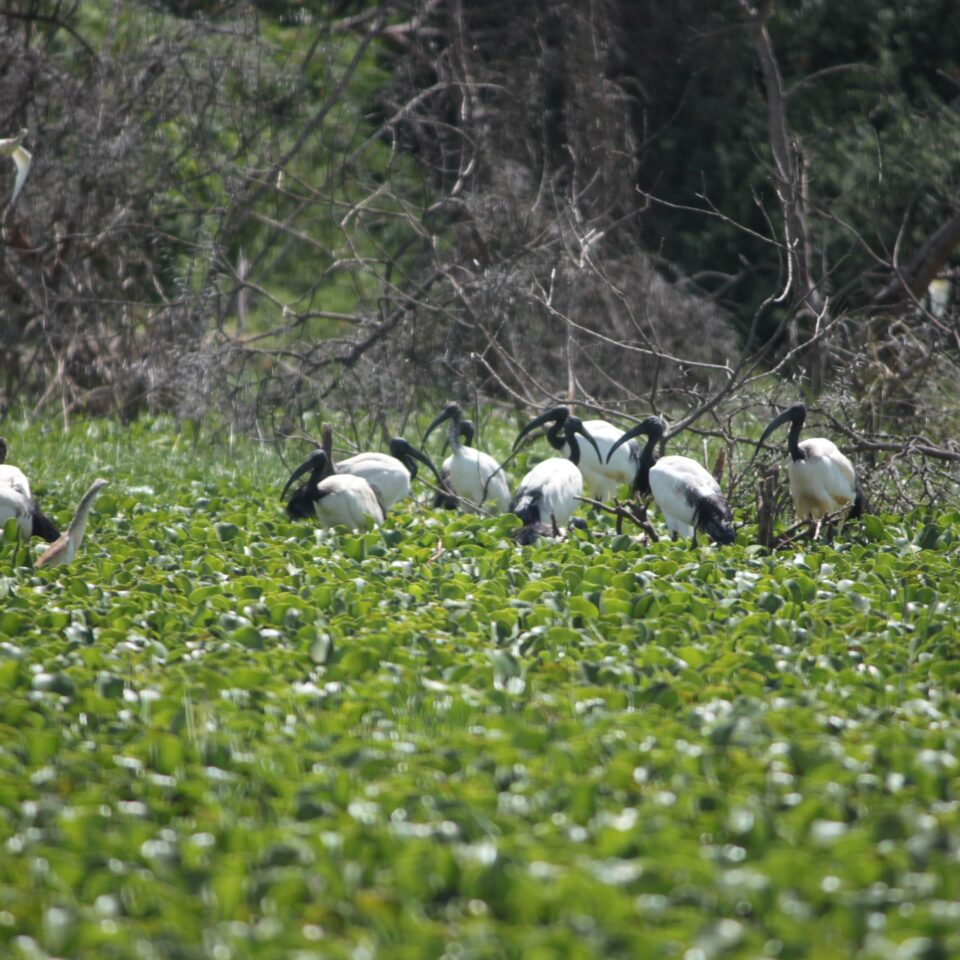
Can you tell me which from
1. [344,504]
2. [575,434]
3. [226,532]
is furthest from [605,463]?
[226,532]

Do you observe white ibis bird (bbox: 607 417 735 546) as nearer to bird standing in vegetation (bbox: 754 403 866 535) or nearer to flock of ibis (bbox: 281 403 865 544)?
flock of ibis (bbox: 281 403 865 544)

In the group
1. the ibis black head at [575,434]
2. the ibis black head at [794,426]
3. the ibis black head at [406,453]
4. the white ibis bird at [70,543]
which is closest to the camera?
the white ibis bird at [70,543]

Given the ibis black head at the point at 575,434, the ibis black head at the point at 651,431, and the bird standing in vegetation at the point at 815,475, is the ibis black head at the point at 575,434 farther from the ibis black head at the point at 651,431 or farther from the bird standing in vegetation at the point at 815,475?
the bird standing in vegetation at the point at 815,475

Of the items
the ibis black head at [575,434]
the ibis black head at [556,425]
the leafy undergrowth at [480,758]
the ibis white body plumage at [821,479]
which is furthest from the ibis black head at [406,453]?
the leafy undergrowth at [480,758]

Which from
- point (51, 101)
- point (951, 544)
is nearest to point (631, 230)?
point (51, 101)

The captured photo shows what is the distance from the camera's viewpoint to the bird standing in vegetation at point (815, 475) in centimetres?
751

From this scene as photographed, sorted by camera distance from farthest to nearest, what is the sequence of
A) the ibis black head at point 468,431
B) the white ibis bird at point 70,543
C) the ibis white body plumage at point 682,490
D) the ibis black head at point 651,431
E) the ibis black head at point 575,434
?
the ibis black head at point 468,431
the ibis black head at point 575,434
the ibis black head at point 651,431
the ibis white body plumage at point 682,490
the white ibis bird at point 70,543

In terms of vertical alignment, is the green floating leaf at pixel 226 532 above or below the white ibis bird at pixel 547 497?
below

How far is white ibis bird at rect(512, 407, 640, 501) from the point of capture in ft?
30.5

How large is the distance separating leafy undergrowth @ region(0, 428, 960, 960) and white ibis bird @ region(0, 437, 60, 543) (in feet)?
2.54

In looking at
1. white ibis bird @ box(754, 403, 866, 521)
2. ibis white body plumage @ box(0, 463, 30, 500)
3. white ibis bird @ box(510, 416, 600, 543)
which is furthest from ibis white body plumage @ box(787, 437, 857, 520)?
ibis white body plumage @ box(0, 463, 30, 500)

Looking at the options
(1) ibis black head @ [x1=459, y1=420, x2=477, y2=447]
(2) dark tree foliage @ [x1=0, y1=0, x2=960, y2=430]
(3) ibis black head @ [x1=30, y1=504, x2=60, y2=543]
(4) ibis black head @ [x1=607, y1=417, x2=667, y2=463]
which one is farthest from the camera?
(2) dark tree foliage @ [x1=0, y1=0, x2=960, y2=430]

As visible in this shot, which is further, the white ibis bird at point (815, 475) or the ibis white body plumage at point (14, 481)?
the white ibis bird at point (815, 475)

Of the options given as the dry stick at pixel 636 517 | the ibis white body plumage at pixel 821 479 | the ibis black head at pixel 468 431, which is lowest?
the ibis black head at pixel 468 431
